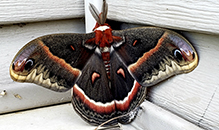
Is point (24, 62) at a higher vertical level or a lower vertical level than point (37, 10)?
lower

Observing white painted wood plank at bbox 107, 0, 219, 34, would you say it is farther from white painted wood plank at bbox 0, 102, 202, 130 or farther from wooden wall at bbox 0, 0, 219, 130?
white painted wood plank at bbox 0, 102, 202, 130

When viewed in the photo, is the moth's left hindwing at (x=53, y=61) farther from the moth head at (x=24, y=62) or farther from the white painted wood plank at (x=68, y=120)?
the white painted wood plank at (x=68, y=120)

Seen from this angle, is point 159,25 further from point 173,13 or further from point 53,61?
point 53,61

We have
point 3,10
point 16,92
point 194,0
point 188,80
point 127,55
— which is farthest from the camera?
point 16,92

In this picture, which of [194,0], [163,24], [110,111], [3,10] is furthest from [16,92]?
[194,0]

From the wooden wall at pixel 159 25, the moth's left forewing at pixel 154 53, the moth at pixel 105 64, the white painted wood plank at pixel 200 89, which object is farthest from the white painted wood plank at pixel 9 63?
the white painted wood plank at pixel 200 89

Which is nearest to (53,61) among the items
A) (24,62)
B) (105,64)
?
(24,62)

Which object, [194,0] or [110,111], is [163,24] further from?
[110,111]

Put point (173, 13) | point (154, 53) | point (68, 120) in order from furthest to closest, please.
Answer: point (68, 120)
point (154, 53)
point (173, 13)
